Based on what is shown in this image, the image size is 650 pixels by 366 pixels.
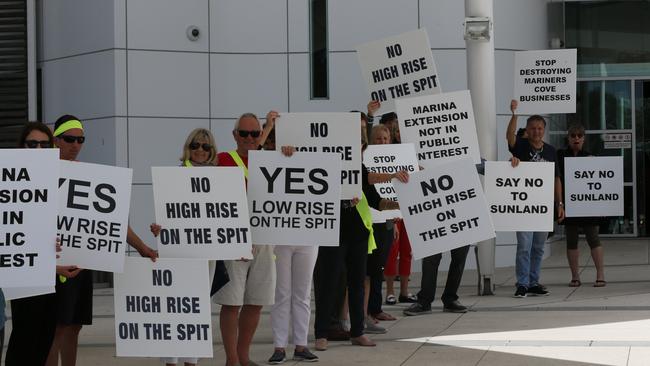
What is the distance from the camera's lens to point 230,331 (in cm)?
984

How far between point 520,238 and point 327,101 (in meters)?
5.95

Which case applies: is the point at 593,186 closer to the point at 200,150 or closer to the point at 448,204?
the point at 448,204

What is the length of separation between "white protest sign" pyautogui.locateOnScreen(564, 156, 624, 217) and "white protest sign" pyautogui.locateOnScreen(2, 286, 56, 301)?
9.29m

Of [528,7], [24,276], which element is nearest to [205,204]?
[24,276]

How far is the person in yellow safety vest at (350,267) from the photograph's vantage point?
11008 mm

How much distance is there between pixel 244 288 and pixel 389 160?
13.0ft

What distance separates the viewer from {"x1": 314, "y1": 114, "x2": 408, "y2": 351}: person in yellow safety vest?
36.1 ft

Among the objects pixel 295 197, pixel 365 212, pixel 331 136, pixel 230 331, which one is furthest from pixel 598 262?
pixel 230 331

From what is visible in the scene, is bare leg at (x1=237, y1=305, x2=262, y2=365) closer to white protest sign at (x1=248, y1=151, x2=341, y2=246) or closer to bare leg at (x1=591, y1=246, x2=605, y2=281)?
white protest sign at (x1=248, y1=151, x2=341, y2=246)


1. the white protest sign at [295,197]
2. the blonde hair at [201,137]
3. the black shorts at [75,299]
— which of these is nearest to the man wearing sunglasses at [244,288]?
the white protest sign at [295,197]

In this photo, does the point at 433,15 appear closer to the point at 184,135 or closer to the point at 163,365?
the point at 184,135

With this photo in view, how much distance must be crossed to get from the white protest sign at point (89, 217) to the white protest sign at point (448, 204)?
3520 mm

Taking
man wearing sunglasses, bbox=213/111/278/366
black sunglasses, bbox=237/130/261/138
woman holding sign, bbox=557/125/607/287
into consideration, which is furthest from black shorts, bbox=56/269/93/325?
woman holding sign, bbox=557/125/607/287

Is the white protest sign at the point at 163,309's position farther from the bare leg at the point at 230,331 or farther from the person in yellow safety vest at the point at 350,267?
the person in yellow safety vest at the point at 350,267
